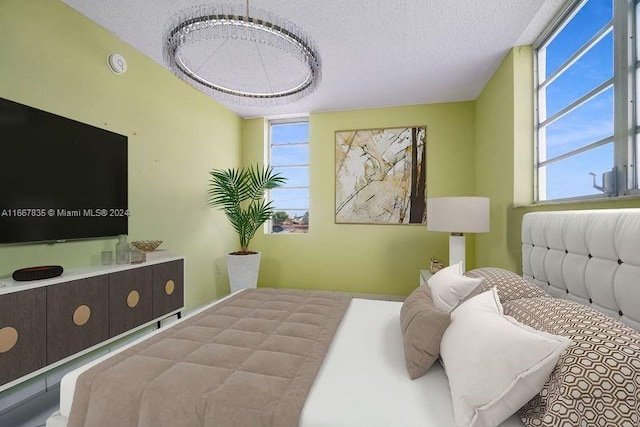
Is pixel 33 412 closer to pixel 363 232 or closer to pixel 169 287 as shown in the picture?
pixel 169 287

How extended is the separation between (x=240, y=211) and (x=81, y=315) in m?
2.04

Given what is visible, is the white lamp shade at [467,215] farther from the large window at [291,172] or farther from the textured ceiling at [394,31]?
the large window at [291,172]

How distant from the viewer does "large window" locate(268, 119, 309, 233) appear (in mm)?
4344

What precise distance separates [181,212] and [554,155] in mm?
3530

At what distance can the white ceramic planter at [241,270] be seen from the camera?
350 centimetres

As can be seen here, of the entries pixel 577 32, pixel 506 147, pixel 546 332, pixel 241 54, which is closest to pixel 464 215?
pixel 506 147

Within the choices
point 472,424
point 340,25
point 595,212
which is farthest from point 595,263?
point 340,25

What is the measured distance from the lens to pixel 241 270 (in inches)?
138

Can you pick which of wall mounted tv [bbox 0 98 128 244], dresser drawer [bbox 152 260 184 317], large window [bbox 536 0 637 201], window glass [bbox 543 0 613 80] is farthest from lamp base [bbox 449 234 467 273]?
wall mounted tv [bbox 0 98 128 244]

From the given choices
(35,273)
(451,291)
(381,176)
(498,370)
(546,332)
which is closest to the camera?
(498,370)

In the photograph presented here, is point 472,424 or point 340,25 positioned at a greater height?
point 340,25

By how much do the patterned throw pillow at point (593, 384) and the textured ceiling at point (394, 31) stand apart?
2.23m

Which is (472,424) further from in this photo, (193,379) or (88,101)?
(88,101)

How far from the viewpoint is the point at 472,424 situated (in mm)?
794
